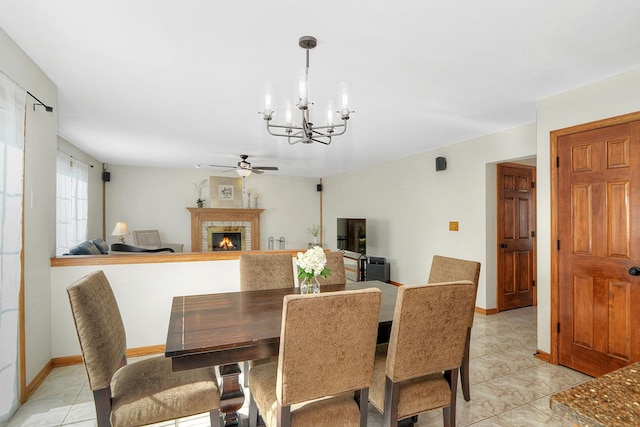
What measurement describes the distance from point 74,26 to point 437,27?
223 cm

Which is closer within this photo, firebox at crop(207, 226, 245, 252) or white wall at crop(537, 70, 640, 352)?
white wall at crop(537, 70, 640, 352)

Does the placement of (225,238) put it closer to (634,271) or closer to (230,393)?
(230,393)

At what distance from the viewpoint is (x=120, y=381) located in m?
1.67

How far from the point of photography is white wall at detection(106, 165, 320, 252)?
23.3ft

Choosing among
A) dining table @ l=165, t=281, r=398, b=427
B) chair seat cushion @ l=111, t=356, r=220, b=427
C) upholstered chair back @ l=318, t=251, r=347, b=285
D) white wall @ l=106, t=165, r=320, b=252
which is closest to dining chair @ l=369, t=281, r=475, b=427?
dining table @ l=165, t=281, r=398, b=427

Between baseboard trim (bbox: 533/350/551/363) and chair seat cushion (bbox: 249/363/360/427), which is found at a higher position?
chair seat cushion (bbox: 249/363/360/427)

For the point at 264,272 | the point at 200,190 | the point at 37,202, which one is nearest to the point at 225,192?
the point at 200,190

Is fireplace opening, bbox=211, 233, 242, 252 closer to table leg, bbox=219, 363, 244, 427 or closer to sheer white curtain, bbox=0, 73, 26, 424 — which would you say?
sheer white curtain, bbox=0, 73, 26, 424

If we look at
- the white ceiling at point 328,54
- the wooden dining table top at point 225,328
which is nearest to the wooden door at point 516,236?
the white ceiling at point 328,54

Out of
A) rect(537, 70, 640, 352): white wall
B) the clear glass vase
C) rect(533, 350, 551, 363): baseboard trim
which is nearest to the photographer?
the clear glass vase

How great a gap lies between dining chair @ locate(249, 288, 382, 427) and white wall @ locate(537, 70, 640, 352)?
2.51 m

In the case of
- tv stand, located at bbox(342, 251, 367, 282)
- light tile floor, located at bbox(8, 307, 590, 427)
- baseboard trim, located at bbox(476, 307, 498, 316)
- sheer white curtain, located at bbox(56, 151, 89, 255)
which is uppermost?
sheer white curtain, located at bbox(56, 151, 89, 255)

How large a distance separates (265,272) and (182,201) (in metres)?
5.69

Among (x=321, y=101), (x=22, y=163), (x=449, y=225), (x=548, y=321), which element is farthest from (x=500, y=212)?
(x=22, y=163)
